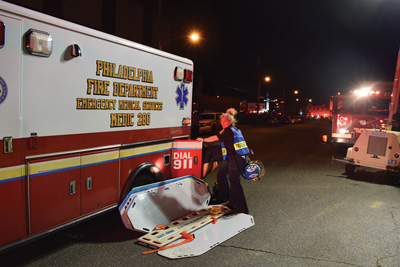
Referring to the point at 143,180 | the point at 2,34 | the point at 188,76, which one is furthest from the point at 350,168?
the point at 2,34

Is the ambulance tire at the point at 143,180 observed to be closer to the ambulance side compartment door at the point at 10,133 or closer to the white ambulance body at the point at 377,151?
the ambulance side compartment door at the point at 10,133

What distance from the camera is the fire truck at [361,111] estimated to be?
43.0ft

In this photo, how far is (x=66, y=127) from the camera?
12.3 feet

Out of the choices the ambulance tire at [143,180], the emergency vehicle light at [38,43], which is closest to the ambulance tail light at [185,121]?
the ambulance tire at [143,180]

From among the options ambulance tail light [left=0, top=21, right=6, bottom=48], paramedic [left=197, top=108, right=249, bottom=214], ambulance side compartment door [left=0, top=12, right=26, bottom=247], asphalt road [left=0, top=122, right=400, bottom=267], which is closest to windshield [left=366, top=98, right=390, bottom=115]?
asphalt road [left=0, top=122, right=400, bottom=267]

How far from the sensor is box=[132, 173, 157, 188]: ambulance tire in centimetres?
492

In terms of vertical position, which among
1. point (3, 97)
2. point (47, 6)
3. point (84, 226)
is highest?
point (47, 6)

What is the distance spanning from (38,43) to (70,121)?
3.09ft

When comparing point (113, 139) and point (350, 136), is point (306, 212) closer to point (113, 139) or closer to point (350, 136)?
point (113, 139)

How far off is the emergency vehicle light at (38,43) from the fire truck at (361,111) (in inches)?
474

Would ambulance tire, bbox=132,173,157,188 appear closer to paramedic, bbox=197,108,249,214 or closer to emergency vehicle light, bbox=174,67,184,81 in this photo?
paramedic, bbox=197,108,249,214

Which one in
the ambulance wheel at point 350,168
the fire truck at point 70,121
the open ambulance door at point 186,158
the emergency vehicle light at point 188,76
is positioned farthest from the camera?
the ambulance wheel at point 350,168

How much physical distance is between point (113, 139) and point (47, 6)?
51.2 ft

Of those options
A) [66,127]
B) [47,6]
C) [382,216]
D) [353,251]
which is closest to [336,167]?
[382,216]
